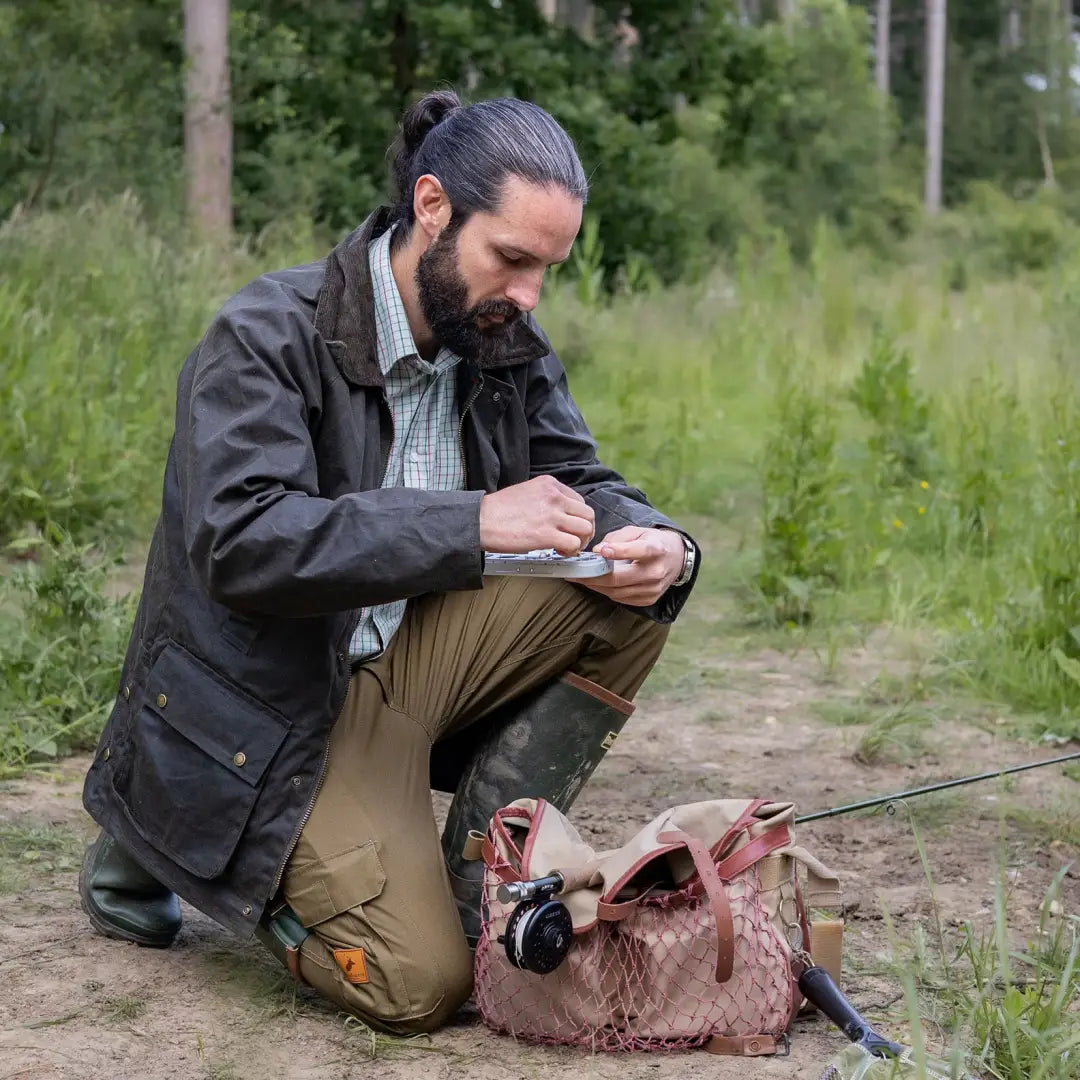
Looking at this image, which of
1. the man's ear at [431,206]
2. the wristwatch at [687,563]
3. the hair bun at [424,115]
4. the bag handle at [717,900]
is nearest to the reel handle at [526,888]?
the bag handle at [717,900]

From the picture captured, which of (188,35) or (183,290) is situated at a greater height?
(188,35)

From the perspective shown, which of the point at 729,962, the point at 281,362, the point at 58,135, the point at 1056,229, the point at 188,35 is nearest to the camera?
the point at 729,962

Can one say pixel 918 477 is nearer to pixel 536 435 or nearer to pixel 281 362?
pixel 536 435

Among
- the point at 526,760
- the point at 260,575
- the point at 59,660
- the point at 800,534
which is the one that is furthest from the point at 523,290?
the point at 800,534

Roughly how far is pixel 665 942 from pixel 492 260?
1200 millimetres

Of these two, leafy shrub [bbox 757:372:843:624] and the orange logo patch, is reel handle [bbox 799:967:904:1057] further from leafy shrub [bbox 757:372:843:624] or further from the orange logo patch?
leafy shrub [bbox 757:372:843:624]

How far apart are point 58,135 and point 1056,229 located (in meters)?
19.3

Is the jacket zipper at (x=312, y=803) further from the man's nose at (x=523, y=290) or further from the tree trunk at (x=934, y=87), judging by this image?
the tree trunk at (x=934, y=87)

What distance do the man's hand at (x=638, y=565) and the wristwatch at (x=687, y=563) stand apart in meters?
0.04

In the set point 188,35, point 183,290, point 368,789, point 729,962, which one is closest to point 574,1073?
point 729,962

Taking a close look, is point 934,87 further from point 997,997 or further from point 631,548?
point 997,997

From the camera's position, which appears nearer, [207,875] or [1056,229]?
[207,875]

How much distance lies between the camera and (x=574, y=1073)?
2.50m

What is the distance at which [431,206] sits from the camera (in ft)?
9.39
